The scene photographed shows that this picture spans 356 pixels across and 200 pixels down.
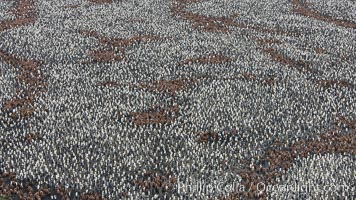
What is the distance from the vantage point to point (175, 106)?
2447 centimetres

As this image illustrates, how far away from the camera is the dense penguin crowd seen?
1777 centimetres

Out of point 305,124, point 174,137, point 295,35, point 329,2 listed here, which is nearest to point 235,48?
point 295,35

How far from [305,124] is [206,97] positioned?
5.93 meters

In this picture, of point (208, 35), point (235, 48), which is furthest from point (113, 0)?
point (235, 48)

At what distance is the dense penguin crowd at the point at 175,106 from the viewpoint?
17.8 m

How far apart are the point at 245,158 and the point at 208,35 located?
18.7 metres

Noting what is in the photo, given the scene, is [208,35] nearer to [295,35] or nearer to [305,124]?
[295,35]

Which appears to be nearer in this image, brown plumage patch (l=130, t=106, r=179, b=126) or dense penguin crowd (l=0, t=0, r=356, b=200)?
dense penguin crowd (l=0, t=0, r=356, b=200)

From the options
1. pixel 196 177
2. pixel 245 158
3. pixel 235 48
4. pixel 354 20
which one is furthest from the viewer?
pixel 354 20

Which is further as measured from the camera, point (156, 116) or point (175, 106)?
point (175, 106)

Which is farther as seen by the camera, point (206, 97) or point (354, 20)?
point (354, 20)

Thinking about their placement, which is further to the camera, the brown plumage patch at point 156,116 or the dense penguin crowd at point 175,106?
the brown plumage patch at point 156,116

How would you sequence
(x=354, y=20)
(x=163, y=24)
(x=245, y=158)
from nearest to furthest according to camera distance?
(x=245, y=158) → (x=163, y=24) → (x=354, y=20)

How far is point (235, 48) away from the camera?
33.4 meters
